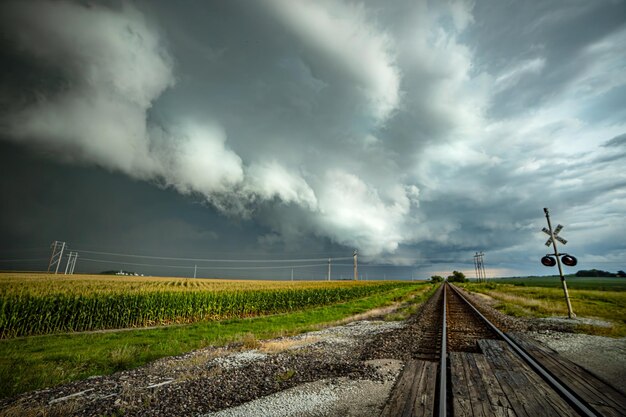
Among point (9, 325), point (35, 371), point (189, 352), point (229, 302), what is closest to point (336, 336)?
point (189, 352)

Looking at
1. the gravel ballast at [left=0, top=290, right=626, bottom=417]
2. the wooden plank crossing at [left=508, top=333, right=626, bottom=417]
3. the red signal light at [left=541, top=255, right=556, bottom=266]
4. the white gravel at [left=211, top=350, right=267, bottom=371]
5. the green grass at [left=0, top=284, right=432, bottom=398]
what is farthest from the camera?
the red signal light at [left=541, top=255, right=556, bottom=266]

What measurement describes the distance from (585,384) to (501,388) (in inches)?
79.0

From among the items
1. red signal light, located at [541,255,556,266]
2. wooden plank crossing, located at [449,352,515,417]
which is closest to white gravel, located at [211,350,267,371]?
wooden plank crossing, located at [449,352,515,417]

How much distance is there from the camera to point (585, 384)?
19.4ft

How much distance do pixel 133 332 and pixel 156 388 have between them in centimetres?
1433

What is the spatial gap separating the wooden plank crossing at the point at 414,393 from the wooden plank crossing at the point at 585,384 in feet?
8.89

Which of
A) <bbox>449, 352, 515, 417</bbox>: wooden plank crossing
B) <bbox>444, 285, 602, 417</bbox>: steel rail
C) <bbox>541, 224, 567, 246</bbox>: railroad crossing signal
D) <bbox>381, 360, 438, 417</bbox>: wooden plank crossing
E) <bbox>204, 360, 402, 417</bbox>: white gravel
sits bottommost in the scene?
<bbox>204, 360, 402, 417</bbox>: white gravel

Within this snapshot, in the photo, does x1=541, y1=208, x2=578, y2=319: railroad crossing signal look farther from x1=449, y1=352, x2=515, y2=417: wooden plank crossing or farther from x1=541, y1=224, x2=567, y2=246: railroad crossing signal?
x1=449, y1=352, x2=515, y2=417: wooden plank crossing

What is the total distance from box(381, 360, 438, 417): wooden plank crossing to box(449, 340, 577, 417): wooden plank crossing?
44cm

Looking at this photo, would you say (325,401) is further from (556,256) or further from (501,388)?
(556,256)

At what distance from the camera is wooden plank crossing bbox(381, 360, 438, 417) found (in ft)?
15.9

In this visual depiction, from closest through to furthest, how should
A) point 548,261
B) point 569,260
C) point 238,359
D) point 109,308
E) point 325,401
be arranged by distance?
1. point 325,401
2. point 238,359
3. point 569,260
4. point 548,261
5. point 109,308

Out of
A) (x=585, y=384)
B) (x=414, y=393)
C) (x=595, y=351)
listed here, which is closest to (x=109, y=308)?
(x=414, y=393)

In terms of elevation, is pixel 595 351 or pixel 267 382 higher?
pixel 595 351
